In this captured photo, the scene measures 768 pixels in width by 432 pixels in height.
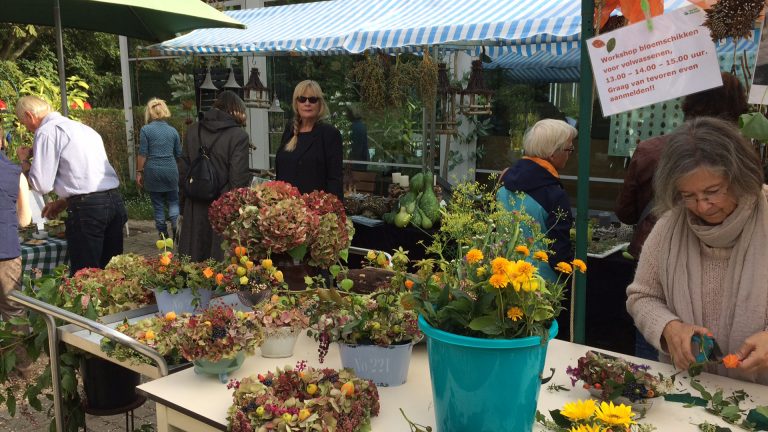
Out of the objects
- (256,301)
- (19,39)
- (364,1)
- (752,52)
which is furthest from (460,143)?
(19,39)

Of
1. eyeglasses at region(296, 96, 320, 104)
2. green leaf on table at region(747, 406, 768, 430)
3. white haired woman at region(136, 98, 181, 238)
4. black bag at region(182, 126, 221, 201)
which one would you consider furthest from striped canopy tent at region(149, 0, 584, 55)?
green leaf on table at region(747, 406, 768, 430)

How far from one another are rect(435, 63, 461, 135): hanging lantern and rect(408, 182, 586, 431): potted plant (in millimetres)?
4115

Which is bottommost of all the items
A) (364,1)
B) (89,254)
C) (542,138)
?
(89,254)

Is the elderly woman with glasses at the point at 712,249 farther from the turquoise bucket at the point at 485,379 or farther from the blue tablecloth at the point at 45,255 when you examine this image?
the blue tablecloth at the point at 45,255

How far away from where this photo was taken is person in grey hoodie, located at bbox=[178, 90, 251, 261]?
14.6 ft

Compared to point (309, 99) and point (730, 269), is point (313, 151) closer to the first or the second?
point (309, 99)

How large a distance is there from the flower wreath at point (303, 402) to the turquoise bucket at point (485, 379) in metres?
0.19

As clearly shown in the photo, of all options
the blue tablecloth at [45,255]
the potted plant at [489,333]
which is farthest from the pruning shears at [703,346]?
the blue tablecloth at [45,255]

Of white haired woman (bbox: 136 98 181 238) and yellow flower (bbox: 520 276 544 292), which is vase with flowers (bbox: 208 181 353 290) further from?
white haired woman (bbox: 136 98 181 238)

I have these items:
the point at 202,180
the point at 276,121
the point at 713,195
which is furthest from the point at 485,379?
the point at 276,121

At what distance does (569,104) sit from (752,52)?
2471 millimetres

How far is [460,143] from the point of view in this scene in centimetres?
776

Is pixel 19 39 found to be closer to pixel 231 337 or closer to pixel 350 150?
pixel 350 150

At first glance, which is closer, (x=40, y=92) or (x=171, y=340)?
(x=171, y=340)
